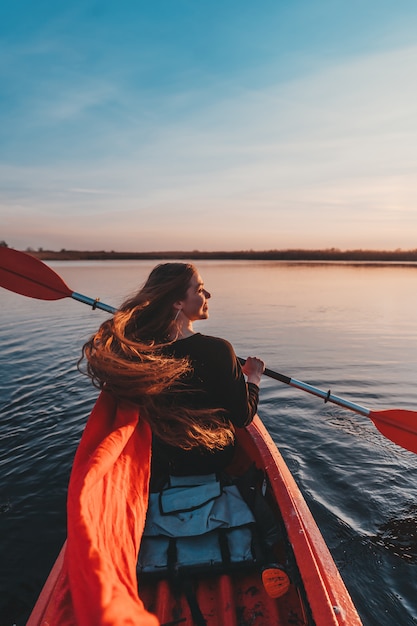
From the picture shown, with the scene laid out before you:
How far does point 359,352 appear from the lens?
10445mm

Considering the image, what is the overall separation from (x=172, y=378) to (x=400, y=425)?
2.74m

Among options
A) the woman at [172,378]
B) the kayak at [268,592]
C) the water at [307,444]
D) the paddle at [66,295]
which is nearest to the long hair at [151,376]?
the woman at [172,378]

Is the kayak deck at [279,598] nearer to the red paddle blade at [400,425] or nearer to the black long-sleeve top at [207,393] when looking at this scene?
the black long-sleeve top at [207,393]

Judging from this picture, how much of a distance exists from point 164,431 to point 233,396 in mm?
463

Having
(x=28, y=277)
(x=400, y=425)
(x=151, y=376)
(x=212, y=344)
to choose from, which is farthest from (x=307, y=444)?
(x=28, y=277)

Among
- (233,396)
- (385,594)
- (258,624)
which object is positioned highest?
(233,396)

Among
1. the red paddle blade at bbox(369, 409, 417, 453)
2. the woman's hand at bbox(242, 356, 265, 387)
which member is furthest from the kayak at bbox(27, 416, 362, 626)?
the red paddle blade at bbox(369, 409, 417, 453)

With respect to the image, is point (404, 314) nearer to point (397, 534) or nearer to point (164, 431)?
point (397, 534)

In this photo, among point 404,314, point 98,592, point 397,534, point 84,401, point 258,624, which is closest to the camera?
point 98,592

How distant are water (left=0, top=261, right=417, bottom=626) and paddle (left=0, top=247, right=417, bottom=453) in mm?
716

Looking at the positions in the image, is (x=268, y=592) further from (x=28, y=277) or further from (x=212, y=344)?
(x=28, y=277)

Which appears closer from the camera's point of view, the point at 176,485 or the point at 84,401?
the point at 176,485

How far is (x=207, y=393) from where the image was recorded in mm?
2531

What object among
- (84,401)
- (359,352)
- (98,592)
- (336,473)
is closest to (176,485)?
(98,592)
